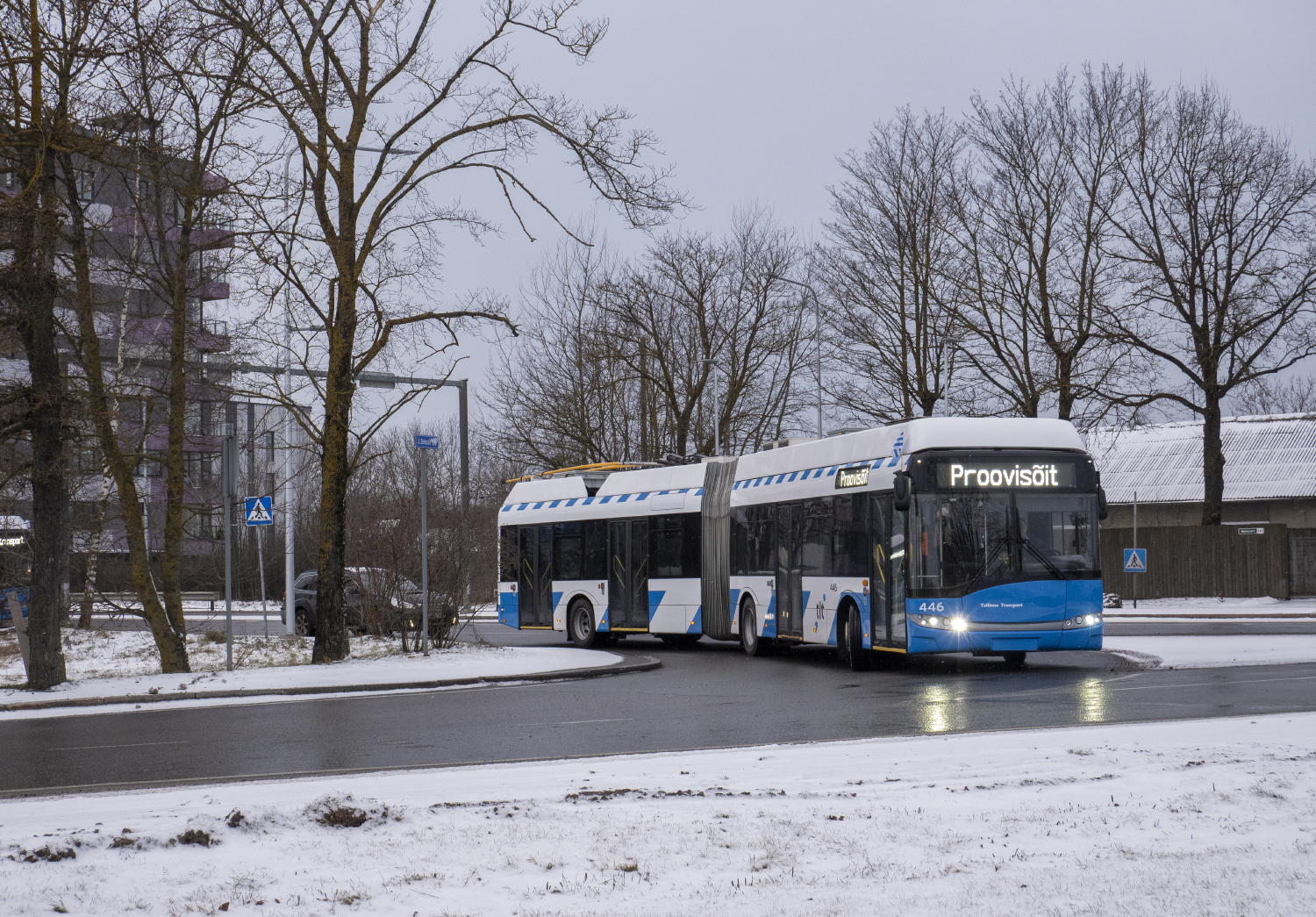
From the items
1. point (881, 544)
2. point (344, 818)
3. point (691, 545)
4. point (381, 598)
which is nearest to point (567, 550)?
point (691, 545)

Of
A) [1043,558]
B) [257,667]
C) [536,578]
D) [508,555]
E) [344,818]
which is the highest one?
[508,555]

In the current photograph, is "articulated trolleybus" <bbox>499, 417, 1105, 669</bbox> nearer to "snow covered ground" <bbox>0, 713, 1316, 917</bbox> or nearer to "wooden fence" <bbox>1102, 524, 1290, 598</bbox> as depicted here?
"snow covered ground" <bbox>0, 713, 1316, 917</bbox>

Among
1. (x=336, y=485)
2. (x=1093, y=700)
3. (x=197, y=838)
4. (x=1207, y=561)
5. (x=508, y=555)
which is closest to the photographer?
(x=197, y=838)

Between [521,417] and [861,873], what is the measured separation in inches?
1382

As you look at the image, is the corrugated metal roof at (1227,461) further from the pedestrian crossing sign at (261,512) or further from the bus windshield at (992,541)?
the pedestrian crossing sign at (261,512)

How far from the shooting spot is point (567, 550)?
27312 millimetres

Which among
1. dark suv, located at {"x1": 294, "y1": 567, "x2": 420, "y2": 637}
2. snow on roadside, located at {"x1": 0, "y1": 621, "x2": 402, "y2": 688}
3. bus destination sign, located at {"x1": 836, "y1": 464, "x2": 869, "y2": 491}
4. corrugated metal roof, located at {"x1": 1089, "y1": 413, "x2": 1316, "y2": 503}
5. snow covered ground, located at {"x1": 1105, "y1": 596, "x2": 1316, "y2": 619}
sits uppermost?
corrugated metal roof, located at {"x1": 1089, "y1": 413, "x2": 1316, "y2": 503}

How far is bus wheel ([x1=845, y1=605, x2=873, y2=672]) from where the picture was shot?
19.3 m

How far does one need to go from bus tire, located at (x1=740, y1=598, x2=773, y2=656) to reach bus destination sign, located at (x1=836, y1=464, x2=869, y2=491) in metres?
3.69

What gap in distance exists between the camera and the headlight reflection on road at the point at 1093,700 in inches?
505

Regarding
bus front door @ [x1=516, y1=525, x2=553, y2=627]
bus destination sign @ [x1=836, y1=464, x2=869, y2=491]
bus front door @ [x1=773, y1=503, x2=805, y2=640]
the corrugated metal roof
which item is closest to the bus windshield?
bus destination sign @ [x1=836, y1=464, x2=869, y2=491]

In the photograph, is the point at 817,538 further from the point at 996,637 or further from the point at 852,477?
the point at 996,637

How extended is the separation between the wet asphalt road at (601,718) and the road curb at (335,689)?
0.64m

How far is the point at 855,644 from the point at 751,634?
3.81 m
